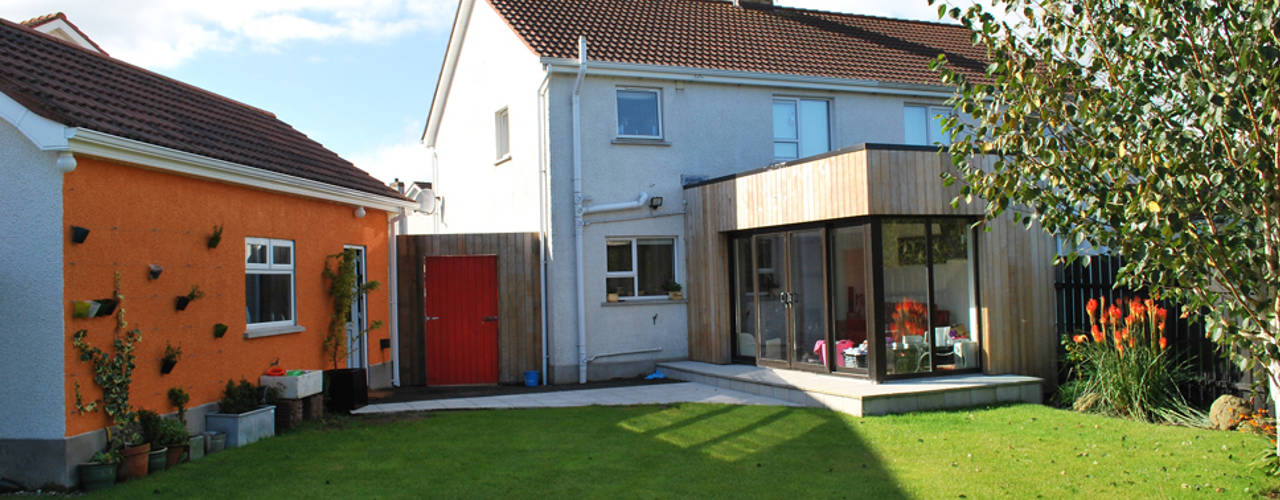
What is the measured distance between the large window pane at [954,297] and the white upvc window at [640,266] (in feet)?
14.8

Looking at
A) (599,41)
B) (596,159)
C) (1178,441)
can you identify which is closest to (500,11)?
(599,41)

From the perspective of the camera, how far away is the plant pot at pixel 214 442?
8.64 meters

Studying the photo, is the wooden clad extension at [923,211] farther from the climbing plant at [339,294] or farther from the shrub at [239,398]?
the shrub at [239,398]

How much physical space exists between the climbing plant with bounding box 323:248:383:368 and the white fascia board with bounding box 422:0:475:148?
706 cm

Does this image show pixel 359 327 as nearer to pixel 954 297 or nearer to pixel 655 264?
pixel 655 264

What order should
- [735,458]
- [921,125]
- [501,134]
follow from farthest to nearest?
[921,125] < [501,134] < [735,458]

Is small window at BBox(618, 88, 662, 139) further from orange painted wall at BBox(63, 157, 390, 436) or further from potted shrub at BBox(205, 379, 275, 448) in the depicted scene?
potted shrub at BBox(205, 379, 275, 448)

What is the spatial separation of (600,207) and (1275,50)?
957 centimetres

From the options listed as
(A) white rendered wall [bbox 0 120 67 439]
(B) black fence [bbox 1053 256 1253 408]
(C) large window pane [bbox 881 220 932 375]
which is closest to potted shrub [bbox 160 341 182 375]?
(A) white rendered wall [bbox 0 120 67 439]

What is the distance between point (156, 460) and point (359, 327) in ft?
16.6

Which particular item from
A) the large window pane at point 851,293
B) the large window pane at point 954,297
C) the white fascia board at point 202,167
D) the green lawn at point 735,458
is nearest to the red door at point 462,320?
the white fascia board at point 202,167

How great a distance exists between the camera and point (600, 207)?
13883 millimetres

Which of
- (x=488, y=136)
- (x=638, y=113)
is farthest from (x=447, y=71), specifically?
(x=638, y=113)

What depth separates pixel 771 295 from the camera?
13016mm
